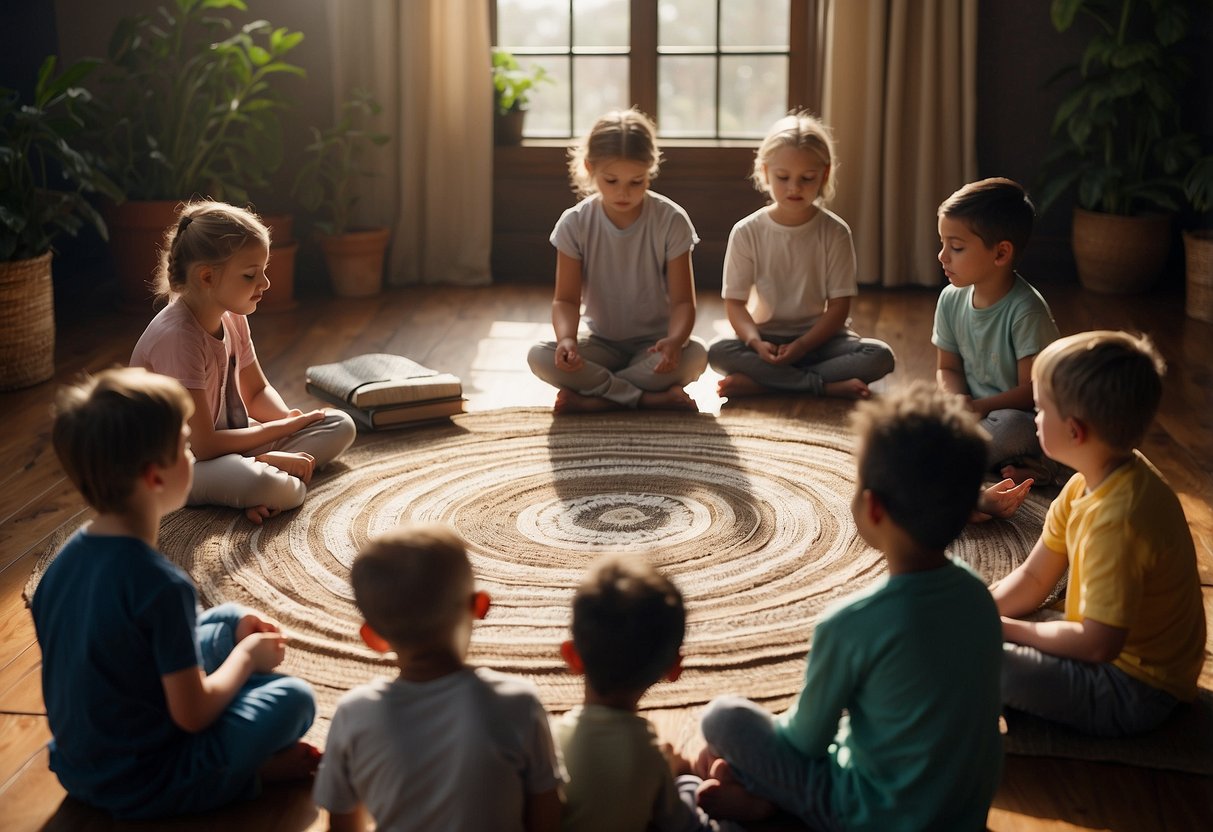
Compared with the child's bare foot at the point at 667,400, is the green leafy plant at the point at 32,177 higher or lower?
higher

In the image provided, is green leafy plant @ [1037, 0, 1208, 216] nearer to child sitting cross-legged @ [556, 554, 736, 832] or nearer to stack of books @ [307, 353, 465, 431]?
stack of books @ [307, 353, 465, 431]

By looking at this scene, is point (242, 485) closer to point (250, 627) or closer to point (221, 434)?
point (221, 434)

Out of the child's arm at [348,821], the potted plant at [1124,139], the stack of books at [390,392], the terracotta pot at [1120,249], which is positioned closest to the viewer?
the child's arm at [348,821]

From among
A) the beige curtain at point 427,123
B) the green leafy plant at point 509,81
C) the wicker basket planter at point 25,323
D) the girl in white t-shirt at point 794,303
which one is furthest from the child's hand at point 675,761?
the green leafy plant at point 509,81

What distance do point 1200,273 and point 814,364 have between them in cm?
155

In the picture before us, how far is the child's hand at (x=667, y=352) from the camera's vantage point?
333 cm

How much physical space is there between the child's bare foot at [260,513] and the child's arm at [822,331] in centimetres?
143

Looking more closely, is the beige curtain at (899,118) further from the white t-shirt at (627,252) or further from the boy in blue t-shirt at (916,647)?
the boy in blue t-shirt at (916,647)

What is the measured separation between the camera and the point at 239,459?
8.84 feet

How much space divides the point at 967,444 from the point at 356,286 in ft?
12.0

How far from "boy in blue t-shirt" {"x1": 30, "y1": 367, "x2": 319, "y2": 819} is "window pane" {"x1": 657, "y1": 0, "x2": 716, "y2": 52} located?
3754 mm

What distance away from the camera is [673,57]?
198 inches

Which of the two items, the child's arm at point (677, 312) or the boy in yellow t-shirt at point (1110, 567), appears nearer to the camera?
the boy in yellow t-shirt at point (1110, 567)

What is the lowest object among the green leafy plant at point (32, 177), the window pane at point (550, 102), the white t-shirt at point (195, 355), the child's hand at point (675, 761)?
the child's hand at point (675, 761)
